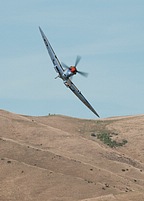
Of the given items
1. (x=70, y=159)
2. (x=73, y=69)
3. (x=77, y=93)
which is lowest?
(x=77, y=93)

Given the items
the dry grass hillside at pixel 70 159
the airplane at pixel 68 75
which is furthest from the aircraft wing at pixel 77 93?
the dry grass hillside at pixel 70 159

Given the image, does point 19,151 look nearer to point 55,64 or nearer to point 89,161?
point 89,161

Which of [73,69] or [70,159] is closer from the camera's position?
[73,69]

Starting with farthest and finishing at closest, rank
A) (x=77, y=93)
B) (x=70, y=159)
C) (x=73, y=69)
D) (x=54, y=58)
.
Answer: (x=70, y=159) < (x=54, y=58) < (x=73, y=69) < (x=77, y=93)

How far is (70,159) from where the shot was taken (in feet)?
331

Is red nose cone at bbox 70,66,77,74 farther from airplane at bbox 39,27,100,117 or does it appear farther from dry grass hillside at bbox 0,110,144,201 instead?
dry grass hillside at bbox 0,110,144,201

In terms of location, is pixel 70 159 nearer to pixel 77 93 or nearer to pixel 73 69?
pixel 73 69

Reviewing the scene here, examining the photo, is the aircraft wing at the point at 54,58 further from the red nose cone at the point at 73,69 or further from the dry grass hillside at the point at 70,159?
the dry grass hillside at the point at 70,159

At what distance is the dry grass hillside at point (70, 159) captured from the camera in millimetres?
85312

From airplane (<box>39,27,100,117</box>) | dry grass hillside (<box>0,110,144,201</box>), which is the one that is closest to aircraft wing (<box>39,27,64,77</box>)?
airplane (<box>39,27,100,117</box>)

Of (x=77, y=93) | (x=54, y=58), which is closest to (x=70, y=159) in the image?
(x=54, y=58)

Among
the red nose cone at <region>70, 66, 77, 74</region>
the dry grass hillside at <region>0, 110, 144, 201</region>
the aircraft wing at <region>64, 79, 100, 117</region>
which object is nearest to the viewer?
the aircraft wing at <region>64, 79, 100, 117</region>

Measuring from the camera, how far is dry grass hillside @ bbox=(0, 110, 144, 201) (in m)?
85.3

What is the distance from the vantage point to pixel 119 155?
117312 mm
